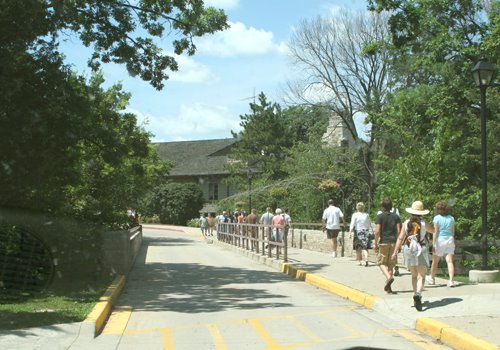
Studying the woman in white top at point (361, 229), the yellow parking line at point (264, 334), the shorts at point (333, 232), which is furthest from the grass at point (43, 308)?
the shorts at point (333, 232)

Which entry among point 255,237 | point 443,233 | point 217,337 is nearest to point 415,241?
point 443,233

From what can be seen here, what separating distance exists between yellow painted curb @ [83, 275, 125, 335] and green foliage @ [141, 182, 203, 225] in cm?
4511

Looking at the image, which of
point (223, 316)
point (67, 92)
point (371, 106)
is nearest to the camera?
point (223, 316)

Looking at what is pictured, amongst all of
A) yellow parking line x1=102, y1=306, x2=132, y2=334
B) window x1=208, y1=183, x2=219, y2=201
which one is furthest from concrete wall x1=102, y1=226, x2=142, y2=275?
window x1=208, y1=183, x2=219, y2=201

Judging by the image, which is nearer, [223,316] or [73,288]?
[223,316]

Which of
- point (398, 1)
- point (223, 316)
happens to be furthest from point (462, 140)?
point (223, 316)

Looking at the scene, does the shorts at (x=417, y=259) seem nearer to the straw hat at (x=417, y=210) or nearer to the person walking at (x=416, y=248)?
the person walking at (x=416, y=248)

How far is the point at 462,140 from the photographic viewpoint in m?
17.7

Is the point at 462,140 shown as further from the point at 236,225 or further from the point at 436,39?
the point at 236,225

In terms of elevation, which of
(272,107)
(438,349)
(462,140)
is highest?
(272,107)

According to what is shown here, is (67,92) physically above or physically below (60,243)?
above

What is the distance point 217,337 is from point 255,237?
14198mm

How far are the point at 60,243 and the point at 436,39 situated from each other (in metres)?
13.0

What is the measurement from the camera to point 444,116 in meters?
18.8
